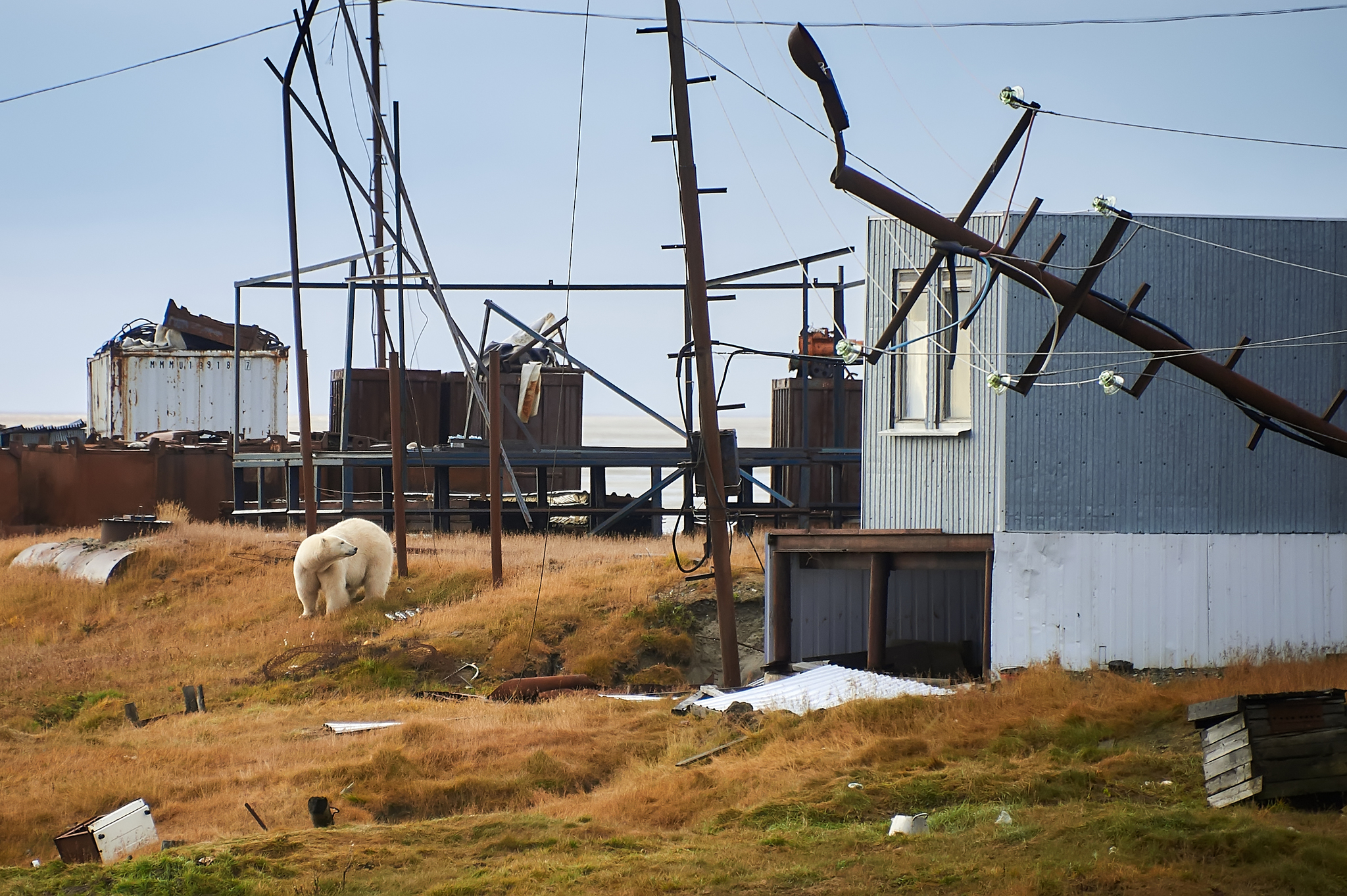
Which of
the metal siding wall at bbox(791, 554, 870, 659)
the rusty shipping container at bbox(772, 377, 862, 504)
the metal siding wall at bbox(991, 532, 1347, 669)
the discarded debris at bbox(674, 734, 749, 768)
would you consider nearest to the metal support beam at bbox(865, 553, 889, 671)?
the metal siding wall at bbox(791, 554, 870, 659)

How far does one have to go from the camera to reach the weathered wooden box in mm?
7570

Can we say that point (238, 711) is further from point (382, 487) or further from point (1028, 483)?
point (382, 487)

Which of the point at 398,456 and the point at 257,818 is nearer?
the point at 257,818

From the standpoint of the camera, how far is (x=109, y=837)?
341 inches

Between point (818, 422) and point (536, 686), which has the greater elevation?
point (818, 422)

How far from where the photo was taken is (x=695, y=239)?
47.5ft

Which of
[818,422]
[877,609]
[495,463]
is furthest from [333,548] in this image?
[818,422]

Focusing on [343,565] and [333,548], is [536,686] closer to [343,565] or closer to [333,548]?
[333,548]

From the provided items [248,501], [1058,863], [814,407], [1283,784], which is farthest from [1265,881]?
[248,501]

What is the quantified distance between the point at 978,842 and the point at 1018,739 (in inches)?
107

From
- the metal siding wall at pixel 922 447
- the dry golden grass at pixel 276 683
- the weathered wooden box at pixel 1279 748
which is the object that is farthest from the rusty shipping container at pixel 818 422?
the weathered wooden box at pixel 1279 748

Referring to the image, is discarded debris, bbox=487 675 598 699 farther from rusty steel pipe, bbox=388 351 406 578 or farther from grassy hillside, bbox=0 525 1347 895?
rusty steel pipe, bbox=388 351 406 578

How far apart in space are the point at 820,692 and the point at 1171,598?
4156 mm

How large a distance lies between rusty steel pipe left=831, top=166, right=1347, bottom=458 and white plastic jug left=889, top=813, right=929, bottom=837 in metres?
5.51
